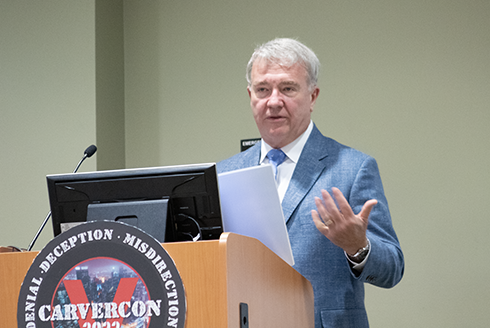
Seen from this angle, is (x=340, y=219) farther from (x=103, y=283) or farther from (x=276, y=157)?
(x=276, y=157)

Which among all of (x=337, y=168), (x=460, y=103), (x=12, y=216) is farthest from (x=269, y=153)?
(x=12, y=216)

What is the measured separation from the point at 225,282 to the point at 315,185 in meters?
0.87

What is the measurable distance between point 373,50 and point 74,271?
302 centimetres

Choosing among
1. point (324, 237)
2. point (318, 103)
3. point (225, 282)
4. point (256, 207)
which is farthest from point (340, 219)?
point (318, 103)

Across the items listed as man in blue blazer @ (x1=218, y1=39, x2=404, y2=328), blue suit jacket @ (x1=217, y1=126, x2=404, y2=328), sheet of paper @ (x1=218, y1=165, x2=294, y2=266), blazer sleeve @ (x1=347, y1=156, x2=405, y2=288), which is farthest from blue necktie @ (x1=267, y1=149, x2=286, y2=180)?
sheet of paper @ (x1=218, y1=165, x2=294, y2=266)

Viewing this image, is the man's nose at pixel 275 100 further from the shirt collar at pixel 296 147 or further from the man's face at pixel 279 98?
→ the shirt collar at pixel 296 147

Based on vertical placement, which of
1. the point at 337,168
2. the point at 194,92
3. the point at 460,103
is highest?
the point at 194,92

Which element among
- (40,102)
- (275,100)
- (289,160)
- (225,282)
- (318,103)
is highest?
(40,102)

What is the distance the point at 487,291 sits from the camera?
123 inches

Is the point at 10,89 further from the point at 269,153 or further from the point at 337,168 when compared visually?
the point at 337,168

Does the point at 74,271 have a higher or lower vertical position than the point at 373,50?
lower

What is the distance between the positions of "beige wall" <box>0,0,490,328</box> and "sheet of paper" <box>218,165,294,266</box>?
2.29m

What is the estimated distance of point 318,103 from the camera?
143 inches

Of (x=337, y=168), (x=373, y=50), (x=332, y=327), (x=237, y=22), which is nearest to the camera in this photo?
(x=332, y=327)
